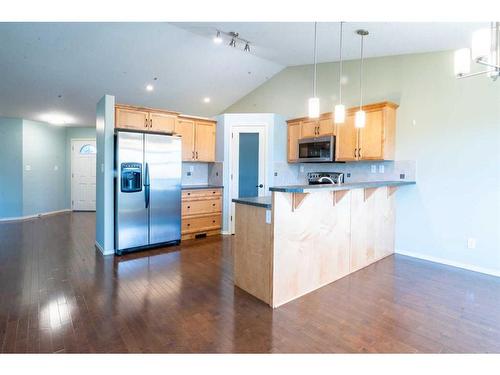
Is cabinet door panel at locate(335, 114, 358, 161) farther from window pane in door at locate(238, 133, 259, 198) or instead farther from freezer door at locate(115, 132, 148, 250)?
freezer door at locate(115, 132, 148, 250)

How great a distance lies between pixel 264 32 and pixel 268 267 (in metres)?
3.28

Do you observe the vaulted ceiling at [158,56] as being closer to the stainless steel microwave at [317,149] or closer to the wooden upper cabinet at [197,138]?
the wooden upper cabinet at [197,138]

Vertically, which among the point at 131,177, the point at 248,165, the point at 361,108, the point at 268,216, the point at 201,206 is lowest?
the point at 201,206

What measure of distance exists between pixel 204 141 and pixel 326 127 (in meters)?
2.36

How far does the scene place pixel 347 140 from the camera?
460 cm

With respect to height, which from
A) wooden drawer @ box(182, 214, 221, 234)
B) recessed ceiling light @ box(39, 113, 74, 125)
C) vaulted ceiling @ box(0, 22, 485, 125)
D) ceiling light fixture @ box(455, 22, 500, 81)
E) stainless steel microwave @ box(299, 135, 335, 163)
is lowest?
wooden drawer @ box(182, 214, 221, 234)

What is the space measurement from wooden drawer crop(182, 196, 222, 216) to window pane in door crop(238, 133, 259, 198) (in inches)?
19.3

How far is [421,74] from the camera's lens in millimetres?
4062

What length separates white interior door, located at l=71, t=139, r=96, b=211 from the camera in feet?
27.6

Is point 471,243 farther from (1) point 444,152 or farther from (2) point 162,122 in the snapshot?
(2) point 162,122

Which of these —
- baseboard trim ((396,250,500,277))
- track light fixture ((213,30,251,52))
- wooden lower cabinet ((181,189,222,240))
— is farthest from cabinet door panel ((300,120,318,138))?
baseboard trim ((396,250,500,277))

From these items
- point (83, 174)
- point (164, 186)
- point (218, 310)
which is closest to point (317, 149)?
point (164, 186)
